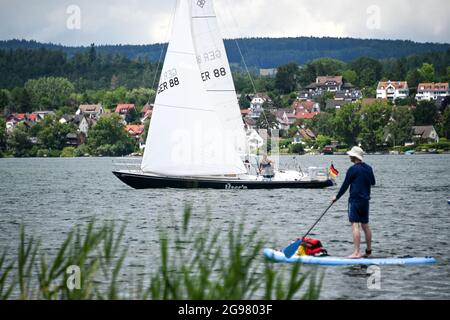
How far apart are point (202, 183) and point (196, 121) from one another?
2.91 m

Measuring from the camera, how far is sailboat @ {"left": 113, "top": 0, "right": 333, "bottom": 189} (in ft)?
149

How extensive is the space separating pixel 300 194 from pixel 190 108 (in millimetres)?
7222

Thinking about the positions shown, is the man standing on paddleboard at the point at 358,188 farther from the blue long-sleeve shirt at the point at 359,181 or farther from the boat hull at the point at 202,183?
the boat hull at the point at 202,183

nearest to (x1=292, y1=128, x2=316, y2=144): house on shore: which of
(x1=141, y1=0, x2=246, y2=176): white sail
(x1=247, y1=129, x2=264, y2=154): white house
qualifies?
(x1=247, y1=129, x2=264, y2=154): white house

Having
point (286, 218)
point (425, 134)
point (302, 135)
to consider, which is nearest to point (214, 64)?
point (286, 218)

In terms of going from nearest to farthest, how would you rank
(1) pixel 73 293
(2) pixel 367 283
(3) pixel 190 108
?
(1) pixel 73 293
(2) pixel 367 283
(3) pixel 190 108

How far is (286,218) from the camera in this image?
35.1 m

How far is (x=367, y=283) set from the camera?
2012 cm

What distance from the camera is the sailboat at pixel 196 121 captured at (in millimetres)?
45312

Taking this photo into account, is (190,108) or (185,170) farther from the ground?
(190,108)

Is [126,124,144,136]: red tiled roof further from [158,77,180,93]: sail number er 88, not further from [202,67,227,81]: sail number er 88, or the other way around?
[158,77,180,93]: sail number er 88

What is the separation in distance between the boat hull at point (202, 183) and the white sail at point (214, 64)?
179 cm

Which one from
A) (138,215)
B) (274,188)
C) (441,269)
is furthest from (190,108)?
(441,269)
